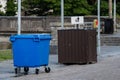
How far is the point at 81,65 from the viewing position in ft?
71.7

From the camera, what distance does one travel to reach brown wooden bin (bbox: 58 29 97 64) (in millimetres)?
22047

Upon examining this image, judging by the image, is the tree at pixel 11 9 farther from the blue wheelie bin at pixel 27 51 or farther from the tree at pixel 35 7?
the blue wheelie bin at pixel 27 51

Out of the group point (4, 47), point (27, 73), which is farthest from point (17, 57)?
point (4, 47)

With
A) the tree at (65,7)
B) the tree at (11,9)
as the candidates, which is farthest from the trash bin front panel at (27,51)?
the tree at (11,9)

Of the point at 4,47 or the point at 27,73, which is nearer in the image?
the point at 27,73

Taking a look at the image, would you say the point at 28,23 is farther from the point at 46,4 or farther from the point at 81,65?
the point at 81,65

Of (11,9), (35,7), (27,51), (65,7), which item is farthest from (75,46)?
(35,7)

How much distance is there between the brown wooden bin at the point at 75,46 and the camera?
22047 millimetres

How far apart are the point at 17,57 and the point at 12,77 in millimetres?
875

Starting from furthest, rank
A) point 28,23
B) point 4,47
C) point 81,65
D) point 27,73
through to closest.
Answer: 1. point 28,23
2. point 4,47
3. point 81,65
4. point 27,73

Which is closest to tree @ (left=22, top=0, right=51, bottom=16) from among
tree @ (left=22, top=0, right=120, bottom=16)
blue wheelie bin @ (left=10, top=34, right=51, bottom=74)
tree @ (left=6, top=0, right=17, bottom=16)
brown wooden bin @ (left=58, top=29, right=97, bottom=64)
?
tree @ (left=22, top=0, right=120, bottom=16)

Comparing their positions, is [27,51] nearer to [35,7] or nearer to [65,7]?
[65,7]

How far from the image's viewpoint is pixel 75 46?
22094 mm

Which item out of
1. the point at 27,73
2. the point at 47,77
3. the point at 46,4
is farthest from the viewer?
the point at 46,4
